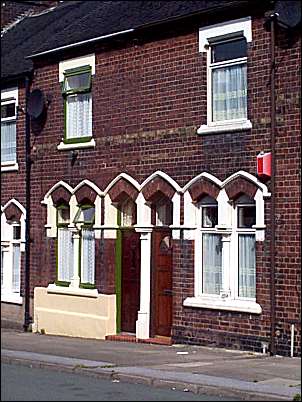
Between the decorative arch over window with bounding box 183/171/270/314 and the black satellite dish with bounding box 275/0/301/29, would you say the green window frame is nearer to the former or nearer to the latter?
the decorative arch over window with bounding box 183/171/270/314

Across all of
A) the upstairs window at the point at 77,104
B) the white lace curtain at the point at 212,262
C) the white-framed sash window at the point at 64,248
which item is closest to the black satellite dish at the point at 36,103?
the upstairs window at the point at 77,104

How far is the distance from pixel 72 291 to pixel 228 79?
6.23 m

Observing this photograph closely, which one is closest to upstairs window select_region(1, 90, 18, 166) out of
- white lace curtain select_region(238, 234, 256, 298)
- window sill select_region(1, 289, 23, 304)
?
window sill select_region(1, 289, 23, 304)

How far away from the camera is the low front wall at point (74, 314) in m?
21.0

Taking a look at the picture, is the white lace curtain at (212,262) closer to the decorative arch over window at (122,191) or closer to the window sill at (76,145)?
the decorative arch over window at (122,191)

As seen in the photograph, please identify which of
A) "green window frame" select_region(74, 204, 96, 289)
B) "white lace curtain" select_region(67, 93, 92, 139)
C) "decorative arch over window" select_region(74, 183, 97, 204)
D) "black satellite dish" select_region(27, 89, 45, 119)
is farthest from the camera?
"black satellite dish" select_region(27, 89, 45, 119)

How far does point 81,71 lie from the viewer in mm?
22188

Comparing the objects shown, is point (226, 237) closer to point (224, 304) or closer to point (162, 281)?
point (224, 304)

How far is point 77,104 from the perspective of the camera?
22375 mm

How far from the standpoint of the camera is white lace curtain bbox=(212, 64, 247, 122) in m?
18.3

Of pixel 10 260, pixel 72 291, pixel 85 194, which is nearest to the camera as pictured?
pixel 85 194

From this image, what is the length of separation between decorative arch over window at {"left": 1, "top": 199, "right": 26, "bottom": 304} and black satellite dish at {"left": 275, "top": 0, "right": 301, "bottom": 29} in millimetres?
9230

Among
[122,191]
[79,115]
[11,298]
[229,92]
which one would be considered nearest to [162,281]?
[122,191]

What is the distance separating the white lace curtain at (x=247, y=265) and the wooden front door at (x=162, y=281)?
6.59 ft
